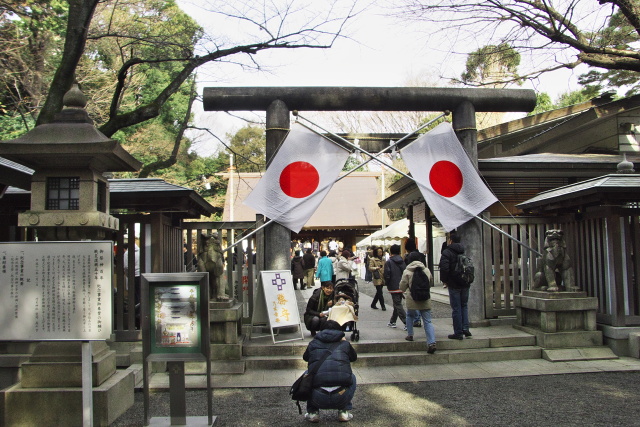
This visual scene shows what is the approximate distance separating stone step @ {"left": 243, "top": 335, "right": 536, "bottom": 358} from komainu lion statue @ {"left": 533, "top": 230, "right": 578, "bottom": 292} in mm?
1045

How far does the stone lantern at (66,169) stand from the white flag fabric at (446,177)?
5.42m

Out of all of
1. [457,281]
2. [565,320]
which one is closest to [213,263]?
[457,281]

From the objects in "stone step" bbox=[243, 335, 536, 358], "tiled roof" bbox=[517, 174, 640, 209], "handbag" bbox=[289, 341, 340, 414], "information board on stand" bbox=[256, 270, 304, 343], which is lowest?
"stone step" bbox=[243, 335, 536, 358]

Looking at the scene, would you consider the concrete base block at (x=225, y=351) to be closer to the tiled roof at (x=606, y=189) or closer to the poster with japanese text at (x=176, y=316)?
the poster with japanese text at (x=176, y=316)

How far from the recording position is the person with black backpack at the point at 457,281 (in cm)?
887

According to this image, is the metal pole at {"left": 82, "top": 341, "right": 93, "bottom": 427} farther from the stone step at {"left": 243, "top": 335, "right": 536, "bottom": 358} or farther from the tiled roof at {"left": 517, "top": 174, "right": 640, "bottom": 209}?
the tiled roof at {"left": 517, "top": 174, "right": 640, "bottom": 209}

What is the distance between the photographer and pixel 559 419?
588 centimetres

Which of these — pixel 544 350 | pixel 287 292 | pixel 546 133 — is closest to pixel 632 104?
pixel 546 133

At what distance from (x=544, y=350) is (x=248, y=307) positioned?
5.34 m

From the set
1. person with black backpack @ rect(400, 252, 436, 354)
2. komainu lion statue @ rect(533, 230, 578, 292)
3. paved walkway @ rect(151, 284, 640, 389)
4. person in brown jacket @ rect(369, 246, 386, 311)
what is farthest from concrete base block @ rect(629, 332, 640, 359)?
person in brown jacket @ rect(369, 246, 386, 311)

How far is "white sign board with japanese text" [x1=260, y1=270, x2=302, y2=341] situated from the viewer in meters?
9.03

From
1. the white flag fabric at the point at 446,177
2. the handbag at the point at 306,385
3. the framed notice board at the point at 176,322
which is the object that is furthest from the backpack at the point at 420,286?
the framed notice board at the point at 176,322

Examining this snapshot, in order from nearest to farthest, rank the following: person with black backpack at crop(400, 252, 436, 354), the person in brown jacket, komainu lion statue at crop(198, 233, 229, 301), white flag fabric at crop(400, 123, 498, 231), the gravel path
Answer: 1. the gravel path
2. komainu lion statue at crop(198, 233, 229, 301)
3. person with black backpack at crop(400, 252, 436, 354)
4. white flag fabric at crop(400, 123, 498, 231)
5. the person in brown jacket

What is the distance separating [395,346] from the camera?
8.79 meters
